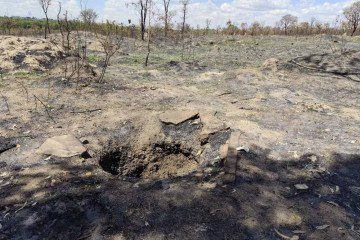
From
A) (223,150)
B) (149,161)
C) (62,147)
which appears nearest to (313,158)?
(223,150)

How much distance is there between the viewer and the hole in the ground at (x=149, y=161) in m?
4.02

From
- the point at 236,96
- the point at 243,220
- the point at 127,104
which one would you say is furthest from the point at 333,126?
the point at 127,104

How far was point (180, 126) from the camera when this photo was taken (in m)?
4.48

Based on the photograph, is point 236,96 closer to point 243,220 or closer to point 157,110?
point 157,110

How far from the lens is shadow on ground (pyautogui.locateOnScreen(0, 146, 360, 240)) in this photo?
243 cm

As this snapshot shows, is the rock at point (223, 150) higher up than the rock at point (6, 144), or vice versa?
the rock at point (223, 150)

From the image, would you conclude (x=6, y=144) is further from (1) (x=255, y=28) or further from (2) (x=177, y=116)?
(1) (x=255, y=28)

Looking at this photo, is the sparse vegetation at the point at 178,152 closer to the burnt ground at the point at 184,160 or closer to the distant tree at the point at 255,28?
the burnt ground at the point at 184,160

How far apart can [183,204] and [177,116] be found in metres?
2.07

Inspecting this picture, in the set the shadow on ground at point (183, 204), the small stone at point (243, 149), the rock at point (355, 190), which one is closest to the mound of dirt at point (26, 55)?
the shadow on ground at point (183, 204)

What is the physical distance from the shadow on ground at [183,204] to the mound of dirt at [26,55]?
15.9 ft

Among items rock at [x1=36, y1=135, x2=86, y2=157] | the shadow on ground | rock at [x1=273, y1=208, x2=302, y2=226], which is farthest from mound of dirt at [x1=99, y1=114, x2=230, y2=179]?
rock at [x1=273, y1=208, x2=302, y2=226]

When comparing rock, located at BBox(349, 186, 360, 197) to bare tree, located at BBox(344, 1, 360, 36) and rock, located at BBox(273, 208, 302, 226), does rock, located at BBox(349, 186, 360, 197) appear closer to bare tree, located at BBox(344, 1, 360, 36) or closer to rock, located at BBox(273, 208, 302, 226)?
rock, located at BBox(273, 208, 302, 226)

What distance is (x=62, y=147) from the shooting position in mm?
3691
